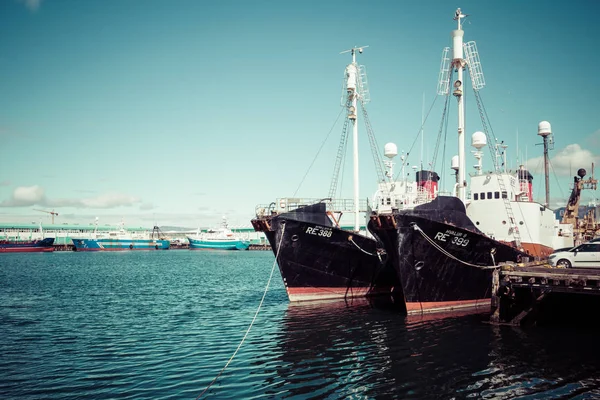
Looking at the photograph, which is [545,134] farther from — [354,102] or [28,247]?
[28,247]

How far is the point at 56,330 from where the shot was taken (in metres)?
19.7

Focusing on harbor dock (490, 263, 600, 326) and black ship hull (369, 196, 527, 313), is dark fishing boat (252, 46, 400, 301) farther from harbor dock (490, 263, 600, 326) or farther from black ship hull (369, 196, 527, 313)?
harbor dock (490, 263, 600, 326)

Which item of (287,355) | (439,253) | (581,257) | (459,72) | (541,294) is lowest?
(287,355)

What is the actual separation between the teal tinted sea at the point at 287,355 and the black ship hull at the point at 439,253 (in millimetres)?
1673

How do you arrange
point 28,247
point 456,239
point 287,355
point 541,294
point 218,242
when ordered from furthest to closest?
point 218,242 → point 28,247 → point 456,239 → point 541,294 → point 287,355

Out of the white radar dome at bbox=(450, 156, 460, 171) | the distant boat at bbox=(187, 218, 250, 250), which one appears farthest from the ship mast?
the distant boat at bbox=(187, 218, 250, 250)

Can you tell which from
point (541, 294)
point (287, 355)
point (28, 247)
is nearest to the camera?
point (287, 355)

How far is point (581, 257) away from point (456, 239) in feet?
21.4

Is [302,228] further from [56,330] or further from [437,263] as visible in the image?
[56,330]

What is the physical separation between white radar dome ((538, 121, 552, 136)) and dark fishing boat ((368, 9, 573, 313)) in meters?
16.5

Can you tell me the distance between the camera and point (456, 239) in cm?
2167

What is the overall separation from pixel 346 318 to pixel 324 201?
8.22 m

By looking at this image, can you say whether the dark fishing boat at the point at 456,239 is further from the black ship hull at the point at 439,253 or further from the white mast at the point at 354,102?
the white mast at the point at 354,102

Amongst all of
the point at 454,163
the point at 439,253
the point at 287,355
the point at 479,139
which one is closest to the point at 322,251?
the point at 439,253
